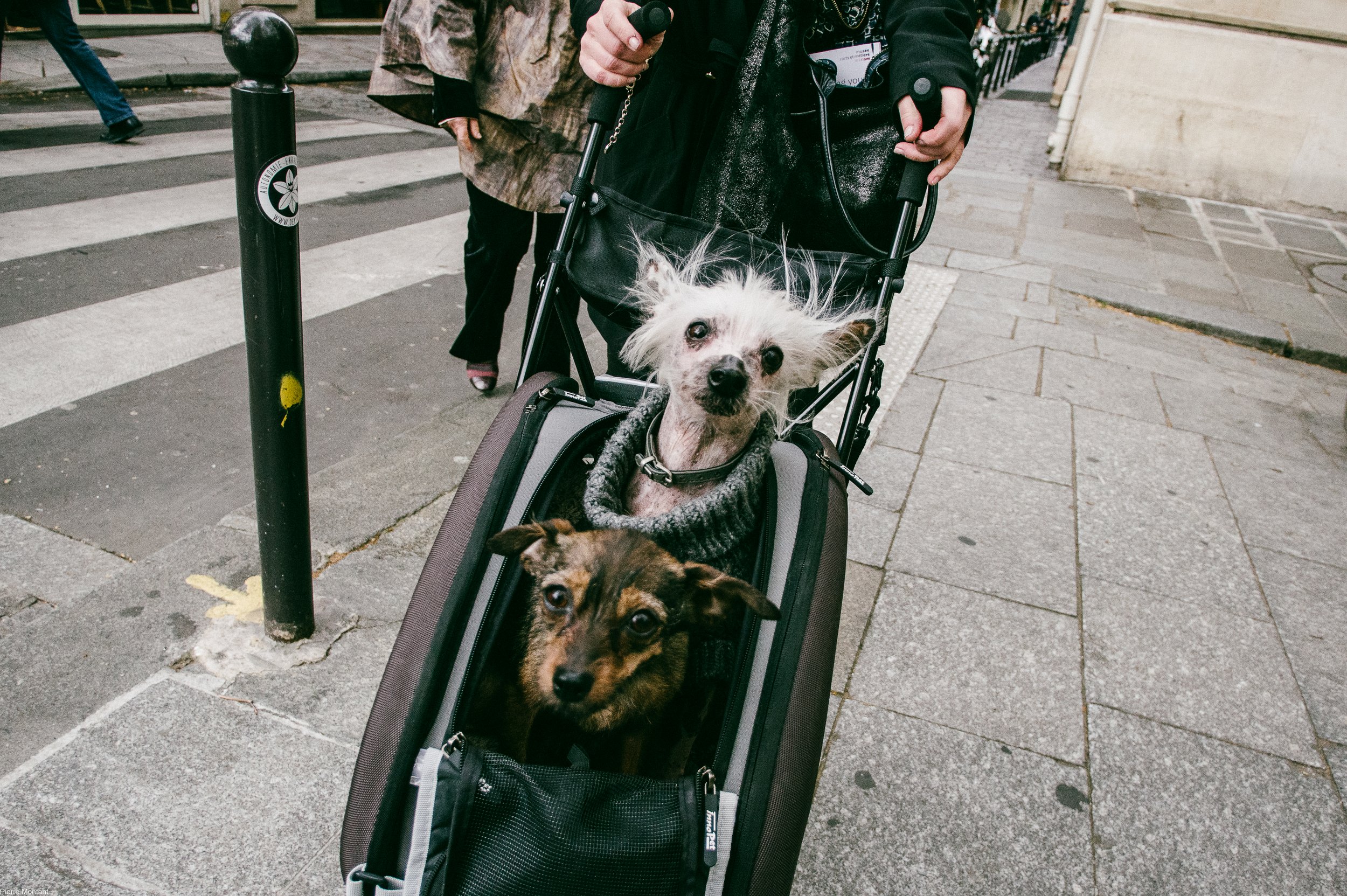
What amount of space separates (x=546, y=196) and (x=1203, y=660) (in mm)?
2744

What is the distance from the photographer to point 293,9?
15.3 m

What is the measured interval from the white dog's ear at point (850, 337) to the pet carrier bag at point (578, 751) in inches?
1.2

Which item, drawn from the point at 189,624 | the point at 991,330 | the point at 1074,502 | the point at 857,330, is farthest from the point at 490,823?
the point at 991,330

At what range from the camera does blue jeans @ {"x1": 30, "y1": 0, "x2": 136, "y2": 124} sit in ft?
22.3

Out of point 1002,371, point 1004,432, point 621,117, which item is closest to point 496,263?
point 621,117

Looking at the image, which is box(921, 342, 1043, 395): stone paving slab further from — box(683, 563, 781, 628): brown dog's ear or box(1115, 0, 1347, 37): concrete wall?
box(1115, 0, 1347, 37): concrete wall

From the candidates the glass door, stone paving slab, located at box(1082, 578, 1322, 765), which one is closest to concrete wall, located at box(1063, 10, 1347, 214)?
stone paving slab, located at box(1082, 578, 1322, 765)

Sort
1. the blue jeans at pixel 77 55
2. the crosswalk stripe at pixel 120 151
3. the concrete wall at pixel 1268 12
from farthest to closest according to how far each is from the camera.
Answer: the concrete wall at pixel 1268 12, the blue jeans at pixel 77 55, the crosswalk stripe at pixel 120 151

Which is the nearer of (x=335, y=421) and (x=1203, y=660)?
(x=1203, y=660)

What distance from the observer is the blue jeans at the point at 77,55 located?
6801 mm

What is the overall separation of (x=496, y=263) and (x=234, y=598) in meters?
1.64

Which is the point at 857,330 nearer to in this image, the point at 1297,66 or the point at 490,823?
the point at 490,823

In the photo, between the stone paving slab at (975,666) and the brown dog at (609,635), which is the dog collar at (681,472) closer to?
the brown dog at (609,635)

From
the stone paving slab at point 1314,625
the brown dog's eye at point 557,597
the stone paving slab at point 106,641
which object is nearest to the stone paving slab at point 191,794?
the stone paving slab at point 106,641
